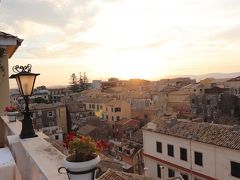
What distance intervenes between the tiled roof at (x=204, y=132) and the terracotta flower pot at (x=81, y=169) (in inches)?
553

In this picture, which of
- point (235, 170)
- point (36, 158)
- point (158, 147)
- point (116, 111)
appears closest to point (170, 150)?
point (158, 147)

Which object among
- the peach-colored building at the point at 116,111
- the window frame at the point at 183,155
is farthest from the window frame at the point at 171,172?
the peach-colored building at the point at 116,111

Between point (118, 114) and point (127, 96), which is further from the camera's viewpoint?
point (127, 96)

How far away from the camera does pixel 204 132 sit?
17.2 m

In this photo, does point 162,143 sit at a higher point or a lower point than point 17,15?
lower

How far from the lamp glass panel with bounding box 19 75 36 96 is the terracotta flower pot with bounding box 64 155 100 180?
7.51ft

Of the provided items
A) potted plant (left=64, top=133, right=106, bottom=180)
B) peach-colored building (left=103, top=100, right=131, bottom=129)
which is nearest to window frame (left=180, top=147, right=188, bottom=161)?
potted plant (left=64, top=133, right=106, bottom=180)

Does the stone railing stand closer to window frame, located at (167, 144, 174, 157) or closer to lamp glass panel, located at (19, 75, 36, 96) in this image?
lamp glass panel, located at (19, 75, 36, 96)

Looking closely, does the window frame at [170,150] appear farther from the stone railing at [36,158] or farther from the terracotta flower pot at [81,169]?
the terracotta flower pot at [81,169]

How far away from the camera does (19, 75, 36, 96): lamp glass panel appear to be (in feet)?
12.7

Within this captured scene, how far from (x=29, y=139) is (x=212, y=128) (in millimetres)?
15652

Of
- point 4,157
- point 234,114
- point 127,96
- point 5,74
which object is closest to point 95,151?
point 4,157

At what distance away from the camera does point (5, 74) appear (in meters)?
6.42

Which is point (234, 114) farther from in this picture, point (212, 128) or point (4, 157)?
point (4, 157)
